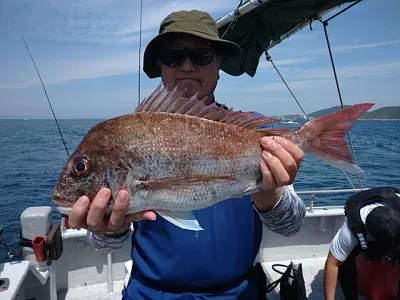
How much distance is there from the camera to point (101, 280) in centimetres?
555

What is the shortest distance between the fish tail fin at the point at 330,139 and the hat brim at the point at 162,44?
3.81ft

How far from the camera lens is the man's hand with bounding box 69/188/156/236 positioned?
1951mm

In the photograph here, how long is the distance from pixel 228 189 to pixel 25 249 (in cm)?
339

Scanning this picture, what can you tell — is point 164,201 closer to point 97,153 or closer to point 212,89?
point 97,153

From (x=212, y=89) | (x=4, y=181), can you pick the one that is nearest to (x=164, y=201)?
(x=212, y=89)

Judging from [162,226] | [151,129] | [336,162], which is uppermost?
[151,129]

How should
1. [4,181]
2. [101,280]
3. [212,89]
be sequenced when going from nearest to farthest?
[212,89] → [101,280] → [4,181]

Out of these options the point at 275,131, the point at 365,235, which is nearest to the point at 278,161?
the point at 275,131

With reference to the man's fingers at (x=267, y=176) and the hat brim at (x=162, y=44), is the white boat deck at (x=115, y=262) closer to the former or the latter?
the hat brim at (x=162, y=44)

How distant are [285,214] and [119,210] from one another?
4.29 feet

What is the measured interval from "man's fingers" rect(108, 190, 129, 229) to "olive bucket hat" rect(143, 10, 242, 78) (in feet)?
4.97

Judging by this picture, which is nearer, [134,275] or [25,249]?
[134,275]

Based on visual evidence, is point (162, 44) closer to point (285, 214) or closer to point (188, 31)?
point (188, 31)

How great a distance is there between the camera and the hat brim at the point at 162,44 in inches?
110
